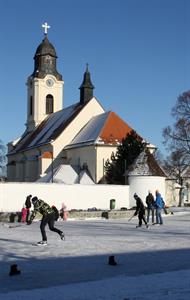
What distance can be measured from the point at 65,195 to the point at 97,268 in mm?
28301

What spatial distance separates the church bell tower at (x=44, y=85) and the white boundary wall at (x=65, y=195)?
34909 mm

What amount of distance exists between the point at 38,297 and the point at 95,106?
59.3 m

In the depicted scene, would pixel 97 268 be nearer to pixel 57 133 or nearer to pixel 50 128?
pixel 57 133

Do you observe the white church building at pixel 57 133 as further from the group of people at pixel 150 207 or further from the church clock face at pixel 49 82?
the group of people at pixel 150 207

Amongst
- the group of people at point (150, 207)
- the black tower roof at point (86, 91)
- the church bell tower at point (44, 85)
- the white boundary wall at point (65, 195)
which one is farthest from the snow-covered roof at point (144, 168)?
the church bell tower at point (44, 85)

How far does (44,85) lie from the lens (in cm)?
7406

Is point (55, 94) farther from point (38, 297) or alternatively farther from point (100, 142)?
point (38, 297)

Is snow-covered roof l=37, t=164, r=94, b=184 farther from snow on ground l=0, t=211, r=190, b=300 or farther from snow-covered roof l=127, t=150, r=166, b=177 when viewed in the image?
snow on ground l=0, t=211, r=190, b=300

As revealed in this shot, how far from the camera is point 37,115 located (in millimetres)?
74625

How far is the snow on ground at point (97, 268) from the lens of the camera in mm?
7652

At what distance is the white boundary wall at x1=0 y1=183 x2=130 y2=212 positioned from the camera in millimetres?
36906

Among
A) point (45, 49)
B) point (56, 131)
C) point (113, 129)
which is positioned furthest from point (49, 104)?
point (113, 129)

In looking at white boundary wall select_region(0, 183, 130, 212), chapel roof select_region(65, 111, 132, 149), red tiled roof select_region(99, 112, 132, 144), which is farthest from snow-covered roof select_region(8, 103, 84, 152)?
white boundary wall select_region(0, 183, 130, 212)

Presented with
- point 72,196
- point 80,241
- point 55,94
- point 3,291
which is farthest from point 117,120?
point 3,291
